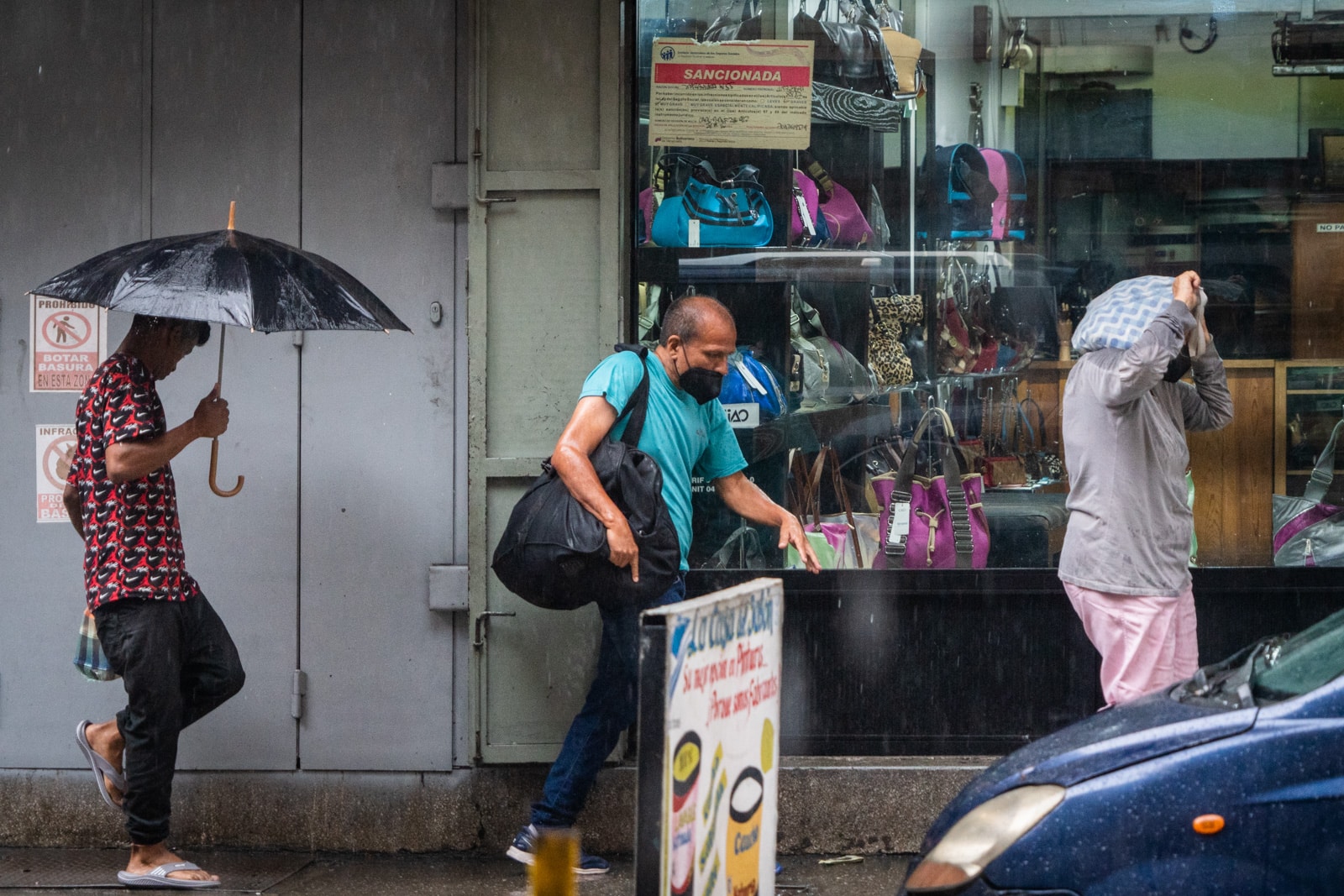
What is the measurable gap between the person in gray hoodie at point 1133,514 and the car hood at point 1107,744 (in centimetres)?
107

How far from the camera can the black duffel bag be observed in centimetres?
464

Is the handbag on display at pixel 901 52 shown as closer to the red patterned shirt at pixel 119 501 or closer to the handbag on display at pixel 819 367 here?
the handbag on display at pixel 819 367

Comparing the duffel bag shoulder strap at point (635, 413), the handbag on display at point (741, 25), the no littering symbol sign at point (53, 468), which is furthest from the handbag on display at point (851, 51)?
the no littering symbol sign at point (53, 468)

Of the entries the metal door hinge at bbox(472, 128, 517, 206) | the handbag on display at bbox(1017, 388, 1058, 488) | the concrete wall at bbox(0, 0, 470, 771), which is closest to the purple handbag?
the handbag on display at bbox(1017, 388, 1058, 488)

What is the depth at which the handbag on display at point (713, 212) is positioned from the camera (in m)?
5.86

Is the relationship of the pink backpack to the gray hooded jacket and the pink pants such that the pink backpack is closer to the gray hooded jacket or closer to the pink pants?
the gray hooded jacket

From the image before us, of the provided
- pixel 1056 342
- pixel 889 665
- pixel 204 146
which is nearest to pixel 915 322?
pixel 1056 342

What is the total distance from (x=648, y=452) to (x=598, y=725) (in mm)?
959

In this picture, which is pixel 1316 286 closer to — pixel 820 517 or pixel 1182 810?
pixel 820 517

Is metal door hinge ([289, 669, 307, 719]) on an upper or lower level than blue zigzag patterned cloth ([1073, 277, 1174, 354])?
lower

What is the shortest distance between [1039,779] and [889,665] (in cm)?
254

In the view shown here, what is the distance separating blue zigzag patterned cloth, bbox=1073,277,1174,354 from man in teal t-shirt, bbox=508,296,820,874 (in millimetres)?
1155

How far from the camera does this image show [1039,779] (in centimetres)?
329

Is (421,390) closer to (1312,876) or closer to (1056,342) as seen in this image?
(1056,342)
